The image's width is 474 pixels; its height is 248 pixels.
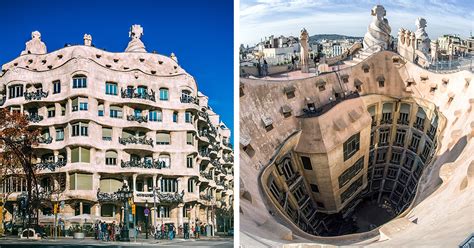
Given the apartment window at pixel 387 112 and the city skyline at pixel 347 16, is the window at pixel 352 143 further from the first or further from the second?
the city skyline at pixel 347 16

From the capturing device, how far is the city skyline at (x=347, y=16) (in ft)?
22.0

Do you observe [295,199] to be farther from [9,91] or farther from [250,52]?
[9,91]

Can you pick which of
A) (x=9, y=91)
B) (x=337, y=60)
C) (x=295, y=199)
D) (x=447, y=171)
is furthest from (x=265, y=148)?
(x=9, y=91)

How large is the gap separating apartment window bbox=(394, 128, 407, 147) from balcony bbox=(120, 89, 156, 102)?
247cm

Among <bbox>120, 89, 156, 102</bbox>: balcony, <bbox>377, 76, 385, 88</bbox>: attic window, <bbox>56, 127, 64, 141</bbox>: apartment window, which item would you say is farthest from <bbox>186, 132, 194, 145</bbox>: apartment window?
<bbox>377, 76, 385, 88</bbox>: attic window

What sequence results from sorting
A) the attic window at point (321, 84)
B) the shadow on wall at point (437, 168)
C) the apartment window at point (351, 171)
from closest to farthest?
the shadow on wall at point (437, 168), the attic window at point (321, 84), the apartment window at point (351, 171)

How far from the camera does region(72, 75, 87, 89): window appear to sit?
22.6 feet

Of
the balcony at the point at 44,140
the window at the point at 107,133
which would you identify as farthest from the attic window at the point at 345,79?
the balcony at the point at 44,140

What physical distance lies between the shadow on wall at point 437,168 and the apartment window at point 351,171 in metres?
0.65

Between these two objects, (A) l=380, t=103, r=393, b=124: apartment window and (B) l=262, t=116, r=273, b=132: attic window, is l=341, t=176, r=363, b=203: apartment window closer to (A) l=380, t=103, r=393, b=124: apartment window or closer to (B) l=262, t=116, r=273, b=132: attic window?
(A) l=380, t=103, r=393, b=124: apartment window

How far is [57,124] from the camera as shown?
688cm

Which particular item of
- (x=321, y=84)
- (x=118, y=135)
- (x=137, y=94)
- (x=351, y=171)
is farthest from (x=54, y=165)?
(x=351, y=171)

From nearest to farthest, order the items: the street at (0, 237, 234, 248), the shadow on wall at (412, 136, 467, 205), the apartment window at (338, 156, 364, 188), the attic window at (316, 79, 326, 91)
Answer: the shadow on wall at (412, 136, 467, 205)
the street at (0, 237, 234, 248)
the attic window at (316, 79, 326, 91)
the apartment window at (338, 156, 364, 188)

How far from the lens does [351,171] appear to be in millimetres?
7027
